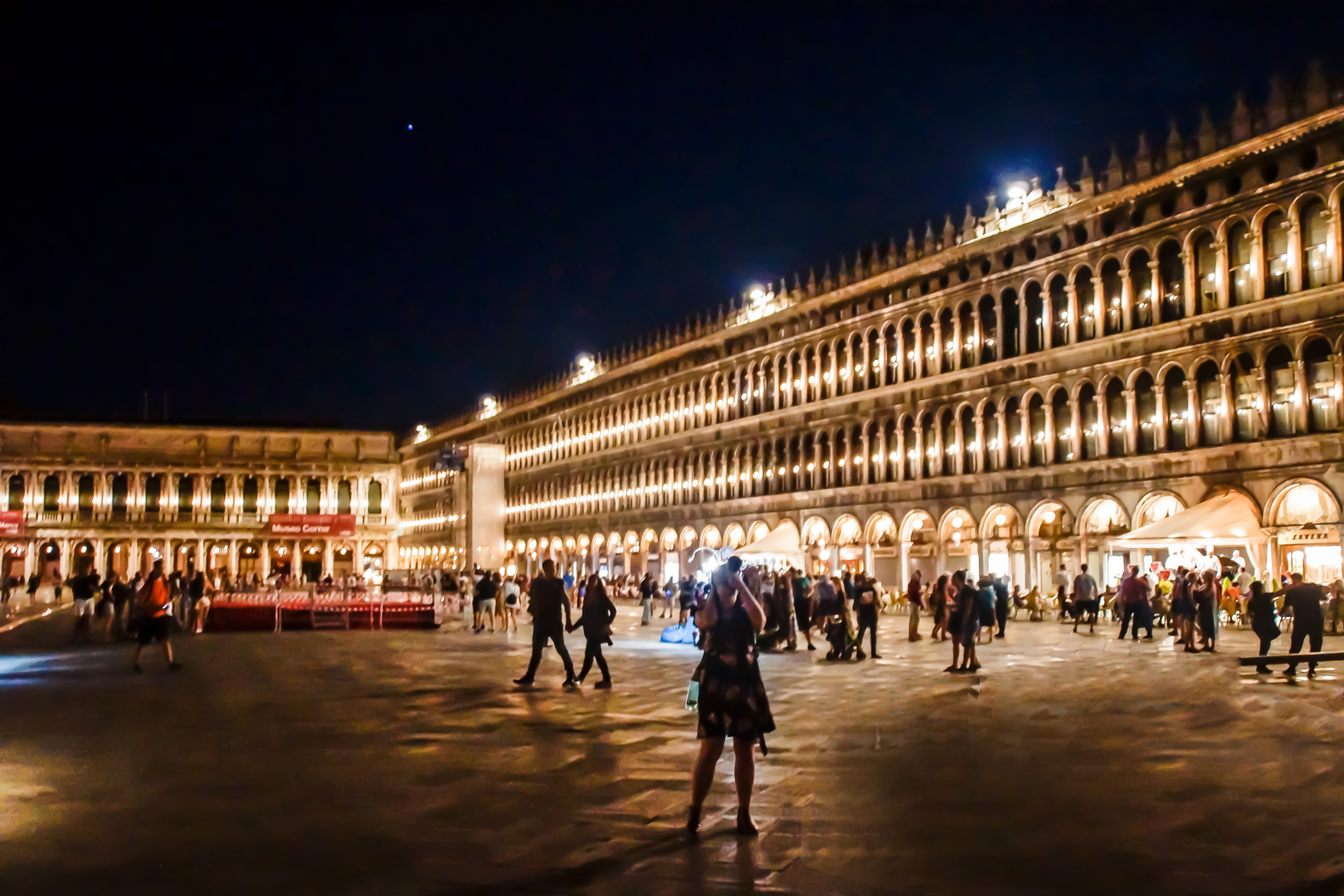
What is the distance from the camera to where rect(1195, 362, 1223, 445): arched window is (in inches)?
1369

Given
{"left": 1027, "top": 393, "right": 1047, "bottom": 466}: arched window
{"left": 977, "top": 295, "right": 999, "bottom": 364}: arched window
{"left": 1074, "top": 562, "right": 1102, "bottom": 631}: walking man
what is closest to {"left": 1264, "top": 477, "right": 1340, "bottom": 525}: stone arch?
{"left": 1074, "top": 562, "right": 1102, "bottom": 631}: walking man

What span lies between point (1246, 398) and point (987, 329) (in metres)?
11.0

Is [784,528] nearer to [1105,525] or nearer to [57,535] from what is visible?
[1105,525]

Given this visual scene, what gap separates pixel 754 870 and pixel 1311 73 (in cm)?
3256

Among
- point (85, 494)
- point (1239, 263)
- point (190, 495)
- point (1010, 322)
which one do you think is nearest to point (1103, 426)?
point (1010, 322)

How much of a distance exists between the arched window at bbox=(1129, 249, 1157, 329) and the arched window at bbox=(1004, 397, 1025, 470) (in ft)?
18.0

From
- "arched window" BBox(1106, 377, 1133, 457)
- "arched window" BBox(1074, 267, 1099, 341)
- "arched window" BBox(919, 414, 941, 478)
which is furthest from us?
"arched window" BBox(919, 414, 941, 478)

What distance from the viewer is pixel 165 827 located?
7.62m

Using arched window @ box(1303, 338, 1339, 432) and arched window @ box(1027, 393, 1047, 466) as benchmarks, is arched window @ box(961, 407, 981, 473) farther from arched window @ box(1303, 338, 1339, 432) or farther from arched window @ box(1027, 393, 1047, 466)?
arched window @ box(1303, 338, 1339, 432)

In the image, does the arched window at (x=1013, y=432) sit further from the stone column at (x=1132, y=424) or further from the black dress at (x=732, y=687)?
the black dress at (x=732, y=687)

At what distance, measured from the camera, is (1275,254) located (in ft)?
109

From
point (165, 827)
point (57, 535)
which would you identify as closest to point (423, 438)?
point (57, 535)

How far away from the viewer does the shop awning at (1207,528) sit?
99.6ft

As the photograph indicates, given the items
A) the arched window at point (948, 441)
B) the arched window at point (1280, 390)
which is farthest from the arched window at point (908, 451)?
the arched window at point (1280, 390)
